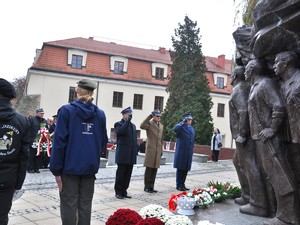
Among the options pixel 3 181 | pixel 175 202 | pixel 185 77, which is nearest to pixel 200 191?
pixel 175 202

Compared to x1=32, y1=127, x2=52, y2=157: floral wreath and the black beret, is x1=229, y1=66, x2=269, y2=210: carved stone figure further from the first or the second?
x1=32, y1=127, x2=52, y2=157: floral wreath

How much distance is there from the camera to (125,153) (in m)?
7.26

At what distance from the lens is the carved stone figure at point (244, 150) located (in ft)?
12.8

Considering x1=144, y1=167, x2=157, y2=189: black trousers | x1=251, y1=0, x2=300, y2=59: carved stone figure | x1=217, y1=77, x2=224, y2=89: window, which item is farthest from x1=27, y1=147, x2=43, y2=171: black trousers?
x1=217, y1=77, x2=224, y2=89: window

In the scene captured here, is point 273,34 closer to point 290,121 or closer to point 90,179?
point 290,121

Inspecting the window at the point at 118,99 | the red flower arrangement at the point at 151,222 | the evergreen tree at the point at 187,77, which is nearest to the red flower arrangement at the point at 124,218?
the red flower arrangement at the point at 151,222

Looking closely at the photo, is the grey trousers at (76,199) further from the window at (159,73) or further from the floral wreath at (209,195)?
the window at (159,73)

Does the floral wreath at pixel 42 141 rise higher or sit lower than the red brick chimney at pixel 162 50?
lower

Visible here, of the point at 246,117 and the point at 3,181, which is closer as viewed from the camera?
the point at 3,181

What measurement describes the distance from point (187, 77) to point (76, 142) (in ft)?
74.1

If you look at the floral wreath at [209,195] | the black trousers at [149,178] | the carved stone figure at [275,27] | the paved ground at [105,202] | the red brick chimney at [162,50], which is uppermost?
the red brick chimney at [162,50]

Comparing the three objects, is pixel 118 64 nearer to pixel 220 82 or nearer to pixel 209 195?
pixel 220 82

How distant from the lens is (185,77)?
2570 cm

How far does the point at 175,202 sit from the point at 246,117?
51.9 inches
